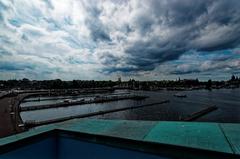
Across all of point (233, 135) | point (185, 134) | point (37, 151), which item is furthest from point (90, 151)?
point (233, 135)

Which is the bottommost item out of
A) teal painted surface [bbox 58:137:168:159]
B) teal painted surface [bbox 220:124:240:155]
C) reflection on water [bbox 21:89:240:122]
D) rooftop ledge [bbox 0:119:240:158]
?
reflection on water [bbox 21:89:240:122]

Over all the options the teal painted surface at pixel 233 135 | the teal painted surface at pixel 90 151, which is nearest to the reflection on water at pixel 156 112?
the teal painted surface at pixel 90 151

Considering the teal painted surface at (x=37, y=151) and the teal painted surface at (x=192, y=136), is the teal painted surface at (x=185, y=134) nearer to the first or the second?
the teal painted surface at (x=192, y=136)

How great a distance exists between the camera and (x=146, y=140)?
1.64 metres

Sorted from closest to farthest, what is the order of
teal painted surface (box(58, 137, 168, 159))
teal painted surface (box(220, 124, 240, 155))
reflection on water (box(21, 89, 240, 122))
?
teal painted surface (box(220, 124, 240, 155)), teal painted surface (box(58, 137, 168, 159)), reflection on water (box(21, 89, 240, 122))

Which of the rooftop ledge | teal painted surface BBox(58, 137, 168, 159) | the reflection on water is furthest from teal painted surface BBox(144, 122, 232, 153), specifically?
the reflection on water

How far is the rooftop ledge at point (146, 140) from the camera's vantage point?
1460 millimetres

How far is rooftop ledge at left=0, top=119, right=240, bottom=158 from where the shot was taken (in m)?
1.46

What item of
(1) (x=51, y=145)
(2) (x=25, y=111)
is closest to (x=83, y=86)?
(2) (x=25, y=111)

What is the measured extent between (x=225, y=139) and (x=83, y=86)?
9249 centimetres

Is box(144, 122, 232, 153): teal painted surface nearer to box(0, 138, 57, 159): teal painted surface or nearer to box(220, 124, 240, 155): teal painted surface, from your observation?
box(220, 124, 240, 155): teal painted surface

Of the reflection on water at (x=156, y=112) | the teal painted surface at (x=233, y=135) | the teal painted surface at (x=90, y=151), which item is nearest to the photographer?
the teal painted surface at (x=233, y=135)

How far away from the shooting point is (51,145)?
7.07 ft

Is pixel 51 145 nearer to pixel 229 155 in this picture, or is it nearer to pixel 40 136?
pixel 40 136
